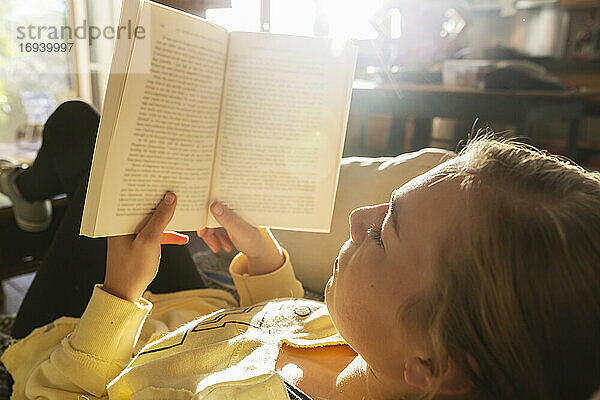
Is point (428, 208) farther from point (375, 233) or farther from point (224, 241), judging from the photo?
point (224, 241)

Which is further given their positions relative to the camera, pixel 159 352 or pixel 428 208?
pixel 159 352

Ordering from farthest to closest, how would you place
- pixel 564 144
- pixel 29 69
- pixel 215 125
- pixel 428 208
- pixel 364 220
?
pixel 564 144 < pixel 29 69 < pixel 215 125 < pixel 364 220 < pixel 428 208

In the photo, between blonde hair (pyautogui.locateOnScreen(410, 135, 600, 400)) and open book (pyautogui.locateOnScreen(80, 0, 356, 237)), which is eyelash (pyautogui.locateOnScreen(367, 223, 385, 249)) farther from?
open book (pyautogui.locateOnScreen(80, 0, 356, 237))

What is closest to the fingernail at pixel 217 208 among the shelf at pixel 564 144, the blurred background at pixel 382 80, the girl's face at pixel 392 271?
the girl's face at pixel 392 271

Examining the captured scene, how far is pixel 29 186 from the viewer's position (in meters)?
1.48

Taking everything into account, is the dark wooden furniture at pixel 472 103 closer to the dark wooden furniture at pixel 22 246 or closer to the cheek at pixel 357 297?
the dark wooden furniture at pixel 22 246

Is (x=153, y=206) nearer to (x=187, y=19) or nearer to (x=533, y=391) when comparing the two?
(x=187, y=19)

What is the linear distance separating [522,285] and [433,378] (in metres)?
0.15

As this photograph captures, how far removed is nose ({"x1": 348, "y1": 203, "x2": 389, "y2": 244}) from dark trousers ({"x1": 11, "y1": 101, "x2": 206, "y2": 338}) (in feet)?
1.53

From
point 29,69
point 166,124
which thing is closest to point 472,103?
point 166,124

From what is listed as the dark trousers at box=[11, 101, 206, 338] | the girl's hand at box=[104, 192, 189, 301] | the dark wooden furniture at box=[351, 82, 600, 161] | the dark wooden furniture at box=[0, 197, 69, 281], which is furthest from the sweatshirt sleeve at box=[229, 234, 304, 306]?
the dark wooden furniture at box=[351, 82, 600, 161]

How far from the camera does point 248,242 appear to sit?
37.5 inches

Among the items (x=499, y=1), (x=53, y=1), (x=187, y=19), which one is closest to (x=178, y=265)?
(x=187, y=19)

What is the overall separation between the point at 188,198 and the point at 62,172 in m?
0.59
